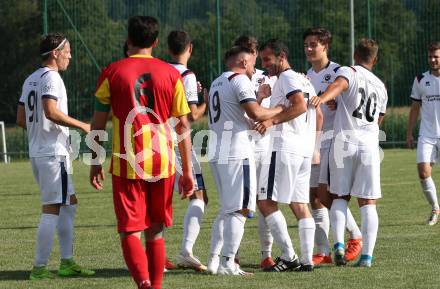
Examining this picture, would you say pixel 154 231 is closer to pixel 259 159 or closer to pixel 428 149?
pixel 259 159

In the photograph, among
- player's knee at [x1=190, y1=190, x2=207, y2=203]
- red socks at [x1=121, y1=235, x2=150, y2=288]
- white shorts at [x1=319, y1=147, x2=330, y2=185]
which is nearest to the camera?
red socks at [x1=121, y1=235, x2=150, y2=288]

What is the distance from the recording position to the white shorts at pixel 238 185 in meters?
8.75

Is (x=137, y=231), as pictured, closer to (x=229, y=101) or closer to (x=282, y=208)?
Result: (x=229, y=101)

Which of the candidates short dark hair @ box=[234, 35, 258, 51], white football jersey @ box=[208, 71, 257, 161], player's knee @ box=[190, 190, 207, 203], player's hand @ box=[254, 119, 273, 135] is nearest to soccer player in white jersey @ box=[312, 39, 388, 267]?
short dark hair @ box=[234, 35, 258, 51]

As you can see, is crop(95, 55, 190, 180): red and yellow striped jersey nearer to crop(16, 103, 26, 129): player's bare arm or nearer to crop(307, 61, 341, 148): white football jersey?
crop(16, 103, 26, 129): player's bare arm

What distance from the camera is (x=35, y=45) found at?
2415 inches

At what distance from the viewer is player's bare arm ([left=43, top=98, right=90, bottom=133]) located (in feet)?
28.8

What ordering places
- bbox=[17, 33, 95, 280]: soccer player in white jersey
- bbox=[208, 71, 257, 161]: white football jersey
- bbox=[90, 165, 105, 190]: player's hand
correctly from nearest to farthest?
bbox=[90, 165, 105, 190]: player's hand < bbox=[208, 71, 257, 161]: white football jersey < bbox=[17, 33, 95, 280]: soccer player in white jersey

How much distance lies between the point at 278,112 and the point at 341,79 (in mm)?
838

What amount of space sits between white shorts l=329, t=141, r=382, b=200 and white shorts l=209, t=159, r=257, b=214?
1.13 metres

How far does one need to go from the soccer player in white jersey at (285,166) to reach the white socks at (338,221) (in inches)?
18.6

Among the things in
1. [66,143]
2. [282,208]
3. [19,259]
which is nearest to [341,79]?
[66,143]

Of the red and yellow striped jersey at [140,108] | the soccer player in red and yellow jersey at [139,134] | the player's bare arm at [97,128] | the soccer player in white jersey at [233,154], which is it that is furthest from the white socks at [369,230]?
the player's bare arm at [97,128]

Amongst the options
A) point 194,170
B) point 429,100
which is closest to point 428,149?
point 429,100
